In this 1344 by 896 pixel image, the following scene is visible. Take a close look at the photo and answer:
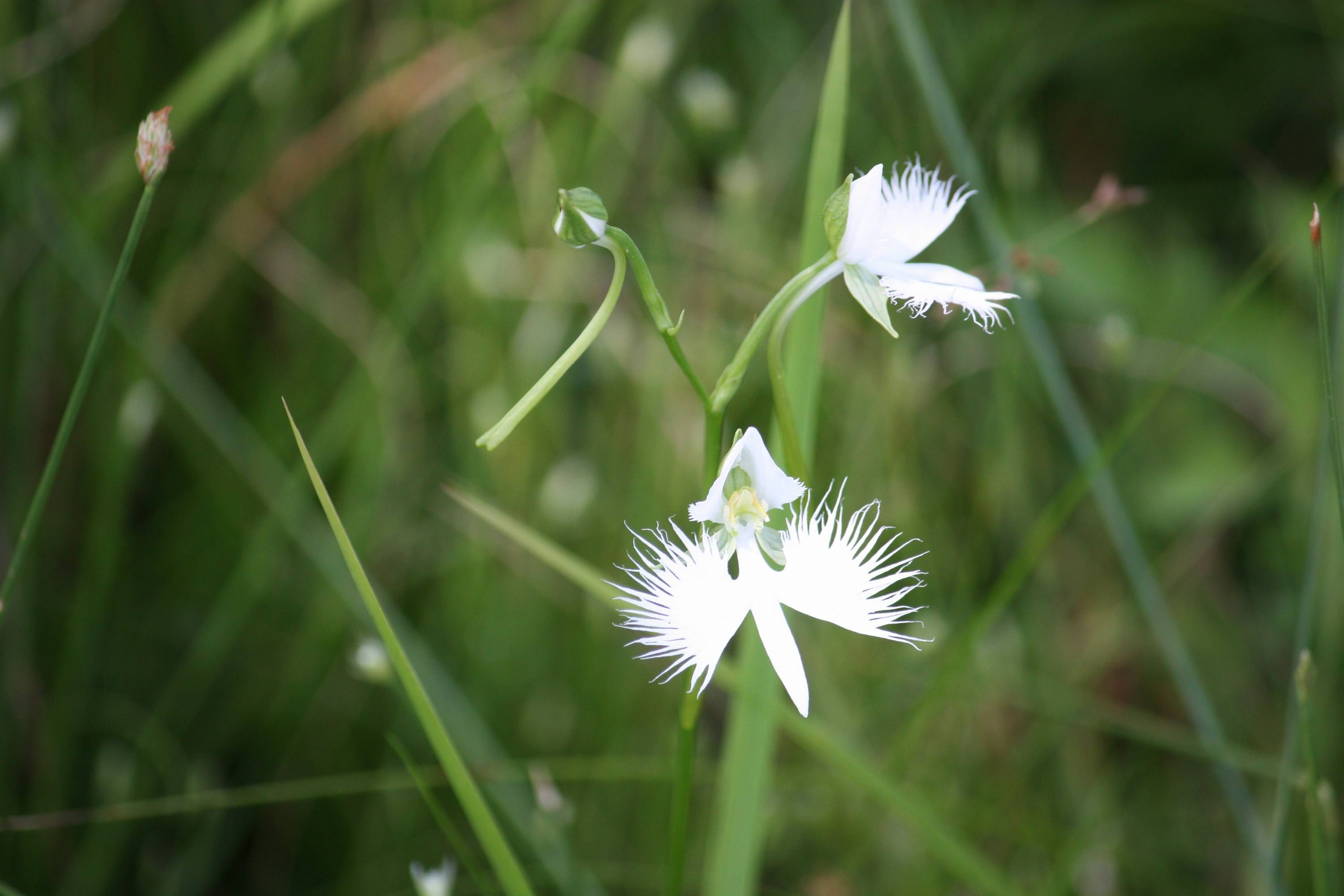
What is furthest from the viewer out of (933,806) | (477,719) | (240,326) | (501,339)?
(240,326)

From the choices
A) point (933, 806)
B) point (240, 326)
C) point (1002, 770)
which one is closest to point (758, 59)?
point (240, 326)

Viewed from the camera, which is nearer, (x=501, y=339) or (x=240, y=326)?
(x=501, y=339)

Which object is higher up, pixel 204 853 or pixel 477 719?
pixel 477 719

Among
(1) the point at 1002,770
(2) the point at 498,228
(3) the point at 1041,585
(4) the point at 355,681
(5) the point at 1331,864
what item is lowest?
(5) the point at 1331,864

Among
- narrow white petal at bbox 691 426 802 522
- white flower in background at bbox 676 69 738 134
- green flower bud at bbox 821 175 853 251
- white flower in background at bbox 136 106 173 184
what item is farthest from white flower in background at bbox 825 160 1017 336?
white flower in background at bbox 676 69 738 134

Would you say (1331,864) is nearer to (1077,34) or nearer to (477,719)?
(477,719)

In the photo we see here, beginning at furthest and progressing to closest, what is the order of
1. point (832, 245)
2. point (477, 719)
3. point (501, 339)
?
point (501, 339) → point (477, 719) → point (832, 245)
